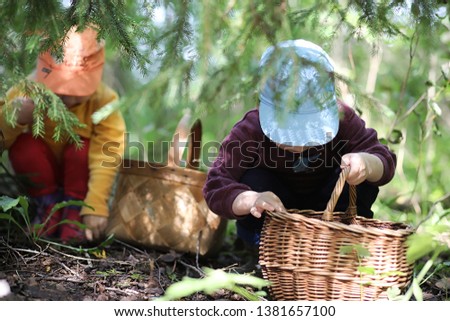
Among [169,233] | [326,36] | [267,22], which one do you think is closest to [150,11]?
[267,22]

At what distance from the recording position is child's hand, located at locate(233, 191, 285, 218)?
74.0 inches

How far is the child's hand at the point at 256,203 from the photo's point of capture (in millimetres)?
1879

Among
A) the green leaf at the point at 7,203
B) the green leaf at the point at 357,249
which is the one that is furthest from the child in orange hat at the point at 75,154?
the green leaf at the point at 357,249

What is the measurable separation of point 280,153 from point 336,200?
485mm

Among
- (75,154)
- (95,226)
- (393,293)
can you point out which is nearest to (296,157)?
(393,293)

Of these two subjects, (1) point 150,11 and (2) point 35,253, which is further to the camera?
(2) point 35,253

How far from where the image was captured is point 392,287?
1.76 m

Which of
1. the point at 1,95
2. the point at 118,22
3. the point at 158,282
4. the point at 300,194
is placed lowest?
the point at 158,282

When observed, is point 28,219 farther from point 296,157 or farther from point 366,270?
point 366,270

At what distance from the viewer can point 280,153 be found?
224 cm

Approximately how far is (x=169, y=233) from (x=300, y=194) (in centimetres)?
62

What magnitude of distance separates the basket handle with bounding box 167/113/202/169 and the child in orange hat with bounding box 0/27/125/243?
34 centimetres

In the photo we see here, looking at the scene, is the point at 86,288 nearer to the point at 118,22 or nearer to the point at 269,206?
the point at 269,206

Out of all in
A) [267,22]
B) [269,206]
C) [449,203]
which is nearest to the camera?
[267,22]
